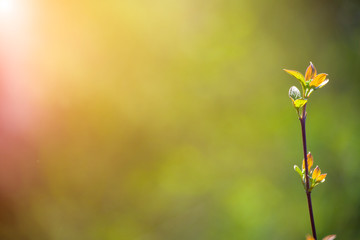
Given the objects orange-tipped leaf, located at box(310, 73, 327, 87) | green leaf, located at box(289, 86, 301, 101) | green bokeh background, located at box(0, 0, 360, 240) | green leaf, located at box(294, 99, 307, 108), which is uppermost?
green bokeh background, located at box(0, 0, 360, 240)

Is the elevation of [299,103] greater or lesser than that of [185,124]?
lesser

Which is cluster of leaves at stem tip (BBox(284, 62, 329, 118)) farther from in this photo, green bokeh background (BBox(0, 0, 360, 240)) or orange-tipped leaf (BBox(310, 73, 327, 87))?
green bokeh background (BBox(0, 0, 360, 240))

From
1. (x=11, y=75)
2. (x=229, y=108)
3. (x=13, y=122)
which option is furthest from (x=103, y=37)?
(x=229, y=108)

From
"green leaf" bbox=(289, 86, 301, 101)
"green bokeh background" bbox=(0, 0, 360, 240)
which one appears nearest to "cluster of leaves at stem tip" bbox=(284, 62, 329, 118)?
"green leaf" bbox=(289, 86, 301, 101)

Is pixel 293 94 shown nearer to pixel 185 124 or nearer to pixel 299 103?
pixel 299 103

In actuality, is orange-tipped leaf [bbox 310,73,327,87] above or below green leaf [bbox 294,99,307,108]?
above

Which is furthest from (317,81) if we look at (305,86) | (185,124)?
(185,124)

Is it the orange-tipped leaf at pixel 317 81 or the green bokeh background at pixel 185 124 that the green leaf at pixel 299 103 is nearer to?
the orange-tipped leaf at pixel 317 81

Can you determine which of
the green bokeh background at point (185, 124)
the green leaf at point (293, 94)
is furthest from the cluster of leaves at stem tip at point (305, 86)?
the green bokeh background at point (185, 124)

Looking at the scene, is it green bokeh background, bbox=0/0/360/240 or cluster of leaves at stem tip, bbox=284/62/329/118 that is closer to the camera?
cluster of leaves at stem tip, bbox=284/62/329/118

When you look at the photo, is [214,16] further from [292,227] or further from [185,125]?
[292,227]
